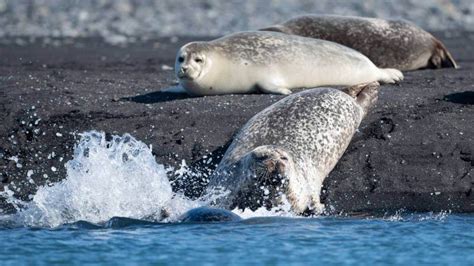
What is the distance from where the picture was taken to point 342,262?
7426 millimetres

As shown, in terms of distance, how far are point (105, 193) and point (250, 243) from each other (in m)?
1.35

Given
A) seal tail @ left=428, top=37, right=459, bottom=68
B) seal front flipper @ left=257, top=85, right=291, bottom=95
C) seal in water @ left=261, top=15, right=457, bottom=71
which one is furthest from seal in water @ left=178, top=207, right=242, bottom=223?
seal tail @ left=428, top=37, right=459, bottom=68

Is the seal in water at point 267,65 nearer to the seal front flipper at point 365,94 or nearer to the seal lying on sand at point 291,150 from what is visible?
the seal front flipper at point 365,94

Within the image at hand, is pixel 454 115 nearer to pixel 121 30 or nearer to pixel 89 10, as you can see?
pixel 121 30

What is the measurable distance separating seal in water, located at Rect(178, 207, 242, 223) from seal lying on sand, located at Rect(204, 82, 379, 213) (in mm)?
209

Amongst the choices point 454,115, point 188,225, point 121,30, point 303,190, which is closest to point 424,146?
point 454,115

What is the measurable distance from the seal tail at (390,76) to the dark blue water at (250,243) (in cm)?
304

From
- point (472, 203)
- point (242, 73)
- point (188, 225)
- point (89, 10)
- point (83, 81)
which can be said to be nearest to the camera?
point (188, 225)

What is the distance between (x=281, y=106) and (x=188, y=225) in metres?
1.76

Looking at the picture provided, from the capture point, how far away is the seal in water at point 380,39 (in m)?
12.5

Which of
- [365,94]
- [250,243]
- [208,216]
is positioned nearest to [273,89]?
[365,94]

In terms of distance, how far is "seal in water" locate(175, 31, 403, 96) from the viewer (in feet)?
34.8

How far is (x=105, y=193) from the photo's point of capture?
8656mm

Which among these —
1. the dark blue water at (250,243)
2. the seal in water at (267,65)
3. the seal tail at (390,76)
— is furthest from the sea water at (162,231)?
the seal tail at (390,76)
